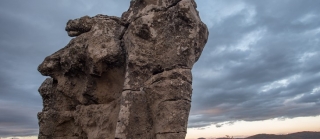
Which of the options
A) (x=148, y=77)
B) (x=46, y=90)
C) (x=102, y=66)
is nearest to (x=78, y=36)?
(x=102, y=66)

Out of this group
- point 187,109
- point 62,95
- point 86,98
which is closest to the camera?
point 187,109

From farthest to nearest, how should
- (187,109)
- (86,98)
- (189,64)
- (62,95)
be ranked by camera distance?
1. (62,95)
2. (86,98)
3. (189,64)
4. (187,109)

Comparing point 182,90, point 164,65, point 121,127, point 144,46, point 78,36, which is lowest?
point 121,127

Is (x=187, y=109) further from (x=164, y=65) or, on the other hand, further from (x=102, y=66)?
(x=102, y=66)

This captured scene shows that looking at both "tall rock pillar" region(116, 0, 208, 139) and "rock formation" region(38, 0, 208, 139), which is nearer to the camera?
"tall rock pillar" region(116, 0, 208, 139)

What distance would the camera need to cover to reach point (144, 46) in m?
7.26

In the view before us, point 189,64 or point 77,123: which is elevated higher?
point 189,64

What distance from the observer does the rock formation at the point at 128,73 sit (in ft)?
21.9

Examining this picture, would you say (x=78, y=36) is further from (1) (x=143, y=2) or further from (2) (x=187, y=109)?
(2) (x=187, y=109)

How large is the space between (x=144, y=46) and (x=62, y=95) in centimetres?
355

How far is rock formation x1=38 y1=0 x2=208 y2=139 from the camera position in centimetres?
668

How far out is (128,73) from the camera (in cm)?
714

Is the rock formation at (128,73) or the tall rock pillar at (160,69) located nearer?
the tall rock pillar at (160,69)

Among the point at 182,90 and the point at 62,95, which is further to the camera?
the point at 62,95
